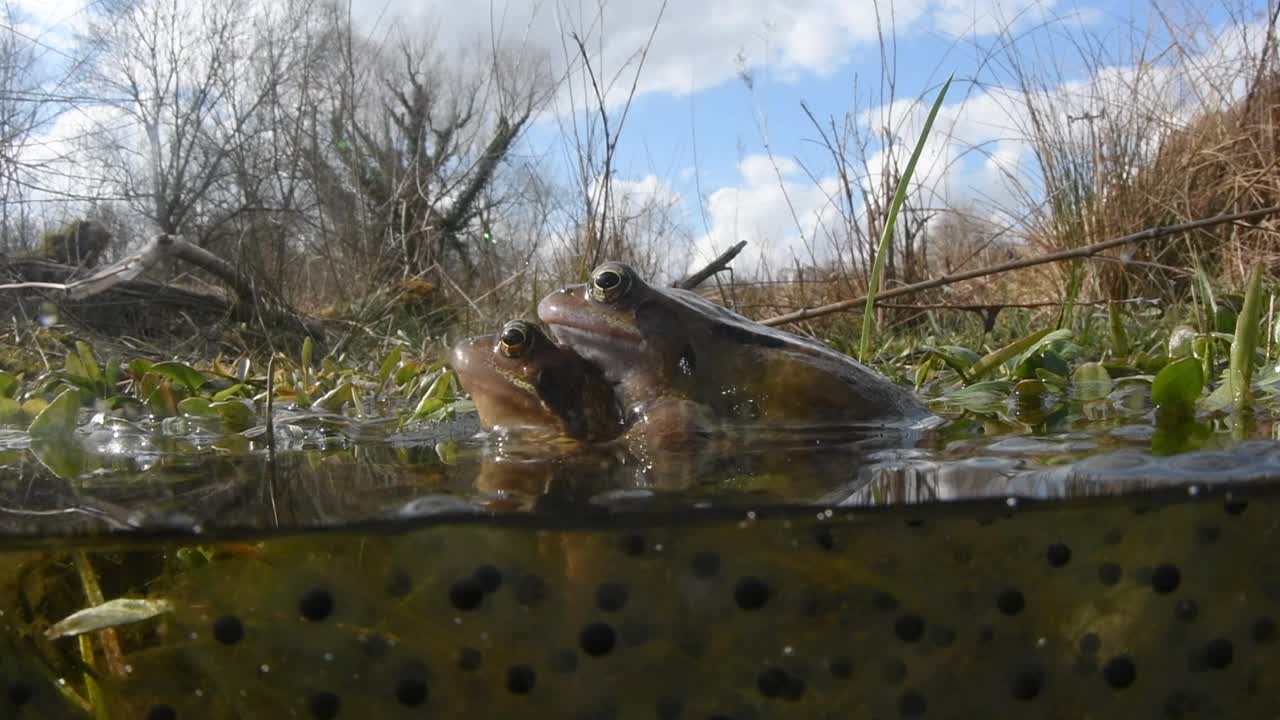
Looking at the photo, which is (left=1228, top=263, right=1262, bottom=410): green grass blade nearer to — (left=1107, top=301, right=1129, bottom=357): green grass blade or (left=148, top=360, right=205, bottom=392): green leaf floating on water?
(left=1107, top=301, right=1129, bottom=357): green grass blade

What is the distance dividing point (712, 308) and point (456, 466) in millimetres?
680

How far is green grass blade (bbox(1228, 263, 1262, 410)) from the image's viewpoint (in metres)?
1.55

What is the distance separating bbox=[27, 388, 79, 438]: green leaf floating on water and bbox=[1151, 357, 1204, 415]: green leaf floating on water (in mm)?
1889

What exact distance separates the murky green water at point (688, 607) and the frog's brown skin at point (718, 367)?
70cm

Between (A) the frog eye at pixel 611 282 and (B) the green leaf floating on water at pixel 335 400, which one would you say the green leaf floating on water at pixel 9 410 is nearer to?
(B) the green leaf floating on water at pixel 335 400

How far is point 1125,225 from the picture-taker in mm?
5680

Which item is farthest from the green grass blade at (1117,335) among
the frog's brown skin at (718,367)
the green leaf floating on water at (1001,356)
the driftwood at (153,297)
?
the driftwood at (153,297)

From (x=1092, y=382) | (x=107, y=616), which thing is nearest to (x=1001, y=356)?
(x=1092, y=382)

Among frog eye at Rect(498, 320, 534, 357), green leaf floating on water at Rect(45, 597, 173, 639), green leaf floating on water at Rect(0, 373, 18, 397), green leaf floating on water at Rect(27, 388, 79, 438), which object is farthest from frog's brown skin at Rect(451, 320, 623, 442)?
green leaf floating on water at Rect(0, 373, 18, 397)

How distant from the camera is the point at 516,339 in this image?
1.82 meters

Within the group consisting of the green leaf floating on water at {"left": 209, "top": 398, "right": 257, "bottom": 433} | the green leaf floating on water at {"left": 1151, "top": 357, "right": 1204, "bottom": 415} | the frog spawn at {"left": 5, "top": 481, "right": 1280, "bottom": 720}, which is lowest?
the frog spawn at {"left": 5, "top": 481, "right": 1280, "bottom": 720}

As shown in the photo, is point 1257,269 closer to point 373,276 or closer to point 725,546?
point 725,546

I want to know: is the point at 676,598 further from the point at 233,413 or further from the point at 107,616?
the point at 233,413

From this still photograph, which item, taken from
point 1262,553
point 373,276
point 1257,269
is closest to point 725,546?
point 1262,553
